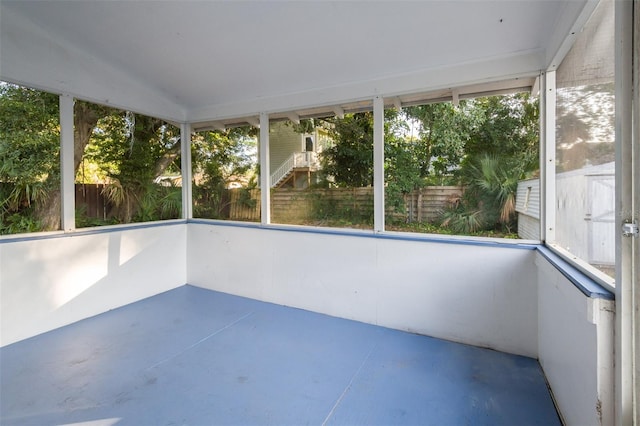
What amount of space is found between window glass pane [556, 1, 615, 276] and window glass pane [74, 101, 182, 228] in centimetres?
429

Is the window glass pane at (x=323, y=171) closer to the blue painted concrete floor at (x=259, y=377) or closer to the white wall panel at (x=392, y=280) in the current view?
the white wall panel at (x=392, y=280)

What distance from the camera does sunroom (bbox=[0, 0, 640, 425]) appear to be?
161 centimetres

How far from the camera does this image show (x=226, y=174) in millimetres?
4430

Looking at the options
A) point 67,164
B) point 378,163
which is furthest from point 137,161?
point 378,163

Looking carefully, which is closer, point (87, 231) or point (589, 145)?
point (589, 145)

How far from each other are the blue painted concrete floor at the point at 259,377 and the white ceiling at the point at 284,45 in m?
2.29

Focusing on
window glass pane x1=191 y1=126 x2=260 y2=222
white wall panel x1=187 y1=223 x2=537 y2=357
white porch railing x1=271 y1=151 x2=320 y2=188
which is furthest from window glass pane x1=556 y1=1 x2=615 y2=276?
window glass pane x1=191 y1=126 x2=260 y2=222

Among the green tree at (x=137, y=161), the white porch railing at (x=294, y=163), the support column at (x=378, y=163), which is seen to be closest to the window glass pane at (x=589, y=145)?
the support column at (x=378, y=163)

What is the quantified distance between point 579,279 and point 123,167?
4368mm

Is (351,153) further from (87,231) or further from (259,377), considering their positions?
(87,231)

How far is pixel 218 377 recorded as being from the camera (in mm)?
2285

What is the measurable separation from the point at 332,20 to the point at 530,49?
61.5 inches

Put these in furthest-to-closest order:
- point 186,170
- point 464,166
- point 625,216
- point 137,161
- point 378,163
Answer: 1. point 186,170
2. point 137,161
3. point 378,163
4. point 464,166
5. point 625,216

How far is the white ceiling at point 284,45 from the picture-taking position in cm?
232
